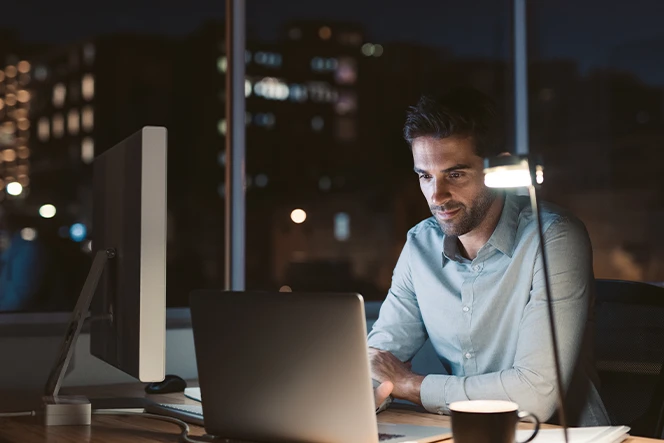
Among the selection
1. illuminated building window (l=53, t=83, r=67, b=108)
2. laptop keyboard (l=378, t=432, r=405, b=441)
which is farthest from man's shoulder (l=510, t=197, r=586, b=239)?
illuminated building window (l=53, t=83, r=67, b=108)

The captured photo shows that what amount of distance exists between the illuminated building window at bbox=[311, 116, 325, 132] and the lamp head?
44.6 metres

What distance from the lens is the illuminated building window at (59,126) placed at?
816 inches

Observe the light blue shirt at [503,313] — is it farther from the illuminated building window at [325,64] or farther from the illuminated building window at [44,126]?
the illuminated building window at [325,64]

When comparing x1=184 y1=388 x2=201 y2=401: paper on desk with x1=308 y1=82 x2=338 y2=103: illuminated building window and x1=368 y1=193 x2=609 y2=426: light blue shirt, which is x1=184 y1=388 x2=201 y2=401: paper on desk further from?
x1=308 y1=82 x2=338 y2=103: illuminated building window

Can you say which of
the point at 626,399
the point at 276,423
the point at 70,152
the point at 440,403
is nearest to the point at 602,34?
the point at 626,399

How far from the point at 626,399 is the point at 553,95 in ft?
6.61

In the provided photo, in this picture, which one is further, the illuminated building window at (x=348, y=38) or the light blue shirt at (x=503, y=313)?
the illuminated building window at (x=348, y=38)

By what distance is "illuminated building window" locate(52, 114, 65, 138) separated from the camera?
68.0 feet

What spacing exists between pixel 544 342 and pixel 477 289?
1.09 feet

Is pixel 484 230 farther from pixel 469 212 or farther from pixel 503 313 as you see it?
pixel 503 313

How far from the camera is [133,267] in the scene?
1489 mm

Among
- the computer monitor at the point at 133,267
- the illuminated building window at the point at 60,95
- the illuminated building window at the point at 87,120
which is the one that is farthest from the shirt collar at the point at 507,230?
the illuminated building window at the point at 87,120

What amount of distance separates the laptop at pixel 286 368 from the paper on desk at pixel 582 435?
17cm

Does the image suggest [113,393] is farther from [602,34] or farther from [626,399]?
[602,34]
